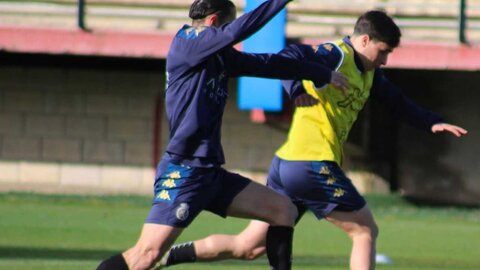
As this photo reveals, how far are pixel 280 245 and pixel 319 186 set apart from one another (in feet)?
1.58

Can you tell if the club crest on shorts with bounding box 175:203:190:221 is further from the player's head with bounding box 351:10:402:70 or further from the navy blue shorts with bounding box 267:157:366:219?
the player's head with bounding box 351:10:402:70

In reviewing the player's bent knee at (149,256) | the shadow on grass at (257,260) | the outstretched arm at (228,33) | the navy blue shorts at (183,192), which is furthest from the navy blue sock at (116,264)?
the shadow on grass at (257,260)

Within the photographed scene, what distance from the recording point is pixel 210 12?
7.42m

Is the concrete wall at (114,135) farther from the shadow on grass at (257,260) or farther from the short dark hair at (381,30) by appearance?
the short dark hair at (381,30)

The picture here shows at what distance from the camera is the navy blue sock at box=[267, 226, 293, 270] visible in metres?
7.90

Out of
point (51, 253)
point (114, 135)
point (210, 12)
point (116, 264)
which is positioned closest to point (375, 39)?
point (210, 12)

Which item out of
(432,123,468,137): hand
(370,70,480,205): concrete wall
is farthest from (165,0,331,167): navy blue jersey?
(370,70,480,205): concrete wall

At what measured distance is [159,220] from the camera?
7273 millimetres

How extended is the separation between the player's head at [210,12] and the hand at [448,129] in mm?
1853

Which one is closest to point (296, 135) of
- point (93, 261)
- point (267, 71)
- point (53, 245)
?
point (267, 71)

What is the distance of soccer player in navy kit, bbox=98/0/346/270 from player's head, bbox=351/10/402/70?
63cm

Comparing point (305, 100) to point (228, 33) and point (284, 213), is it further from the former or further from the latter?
point (228, 33)

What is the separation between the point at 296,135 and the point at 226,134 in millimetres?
9196

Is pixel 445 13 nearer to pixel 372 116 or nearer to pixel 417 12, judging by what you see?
pixel 417 12
